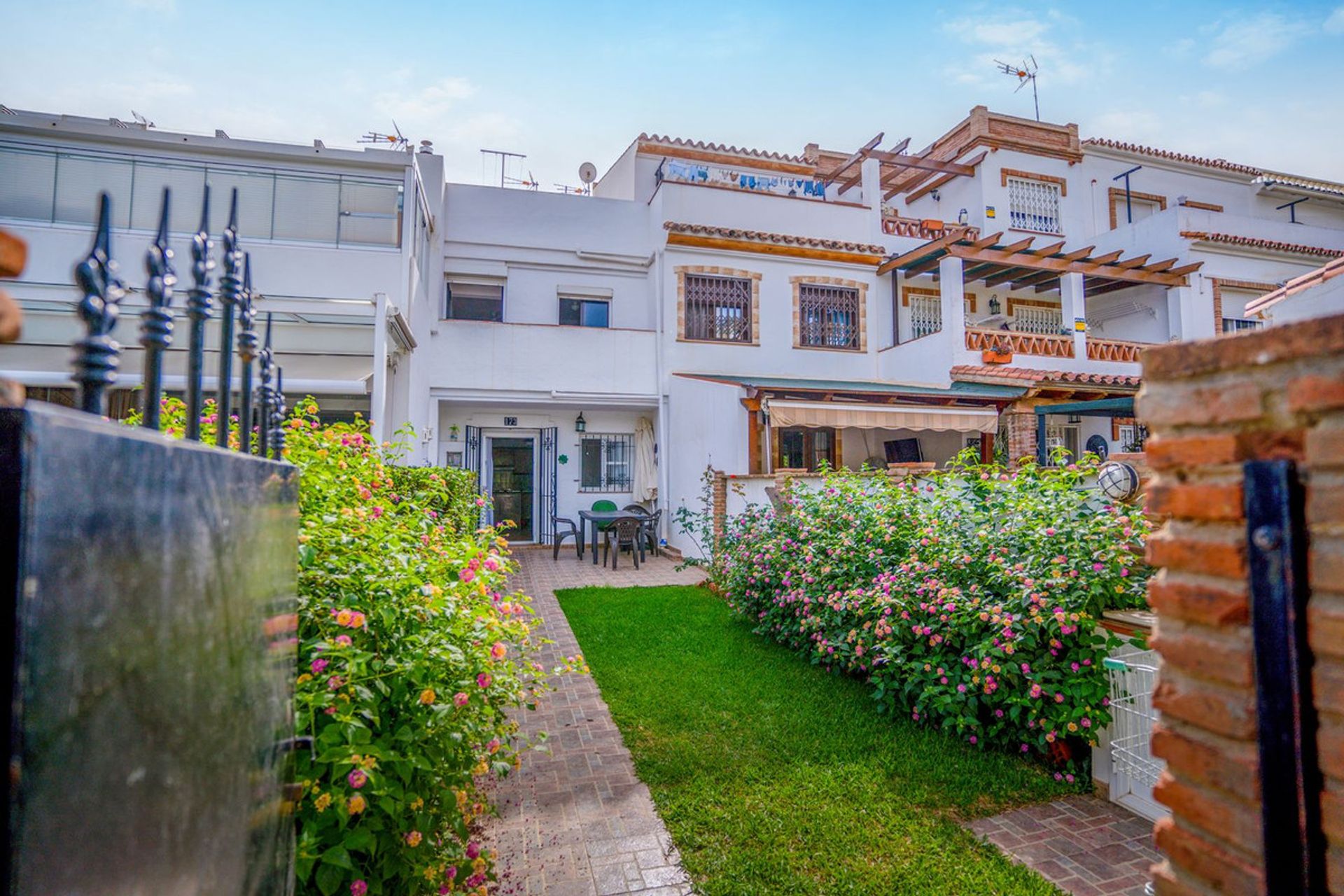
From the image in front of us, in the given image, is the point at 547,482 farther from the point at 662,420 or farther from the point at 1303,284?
the point at 1303,284

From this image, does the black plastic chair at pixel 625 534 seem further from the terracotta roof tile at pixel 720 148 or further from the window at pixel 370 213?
the terracotta roof tile at pixel 720 148

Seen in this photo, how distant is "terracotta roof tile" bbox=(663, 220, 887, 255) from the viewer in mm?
15078

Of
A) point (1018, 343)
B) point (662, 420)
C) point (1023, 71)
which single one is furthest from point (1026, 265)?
point (1023, 71)

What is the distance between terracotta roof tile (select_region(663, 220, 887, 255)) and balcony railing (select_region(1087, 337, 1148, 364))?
561cm

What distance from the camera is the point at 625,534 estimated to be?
12828 millimetres

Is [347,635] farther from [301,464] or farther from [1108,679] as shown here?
[1108,679]

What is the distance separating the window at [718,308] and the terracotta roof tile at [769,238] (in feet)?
3.32

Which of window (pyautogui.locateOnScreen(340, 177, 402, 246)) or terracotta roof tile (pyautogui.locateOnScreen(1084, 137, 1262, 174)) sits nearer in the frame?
window (pyautogui.locateOnScreen(340, 177, 402, 246))

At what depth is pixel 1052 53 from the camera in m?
19.7

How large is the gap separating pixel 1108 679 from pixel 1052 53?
2308 cm

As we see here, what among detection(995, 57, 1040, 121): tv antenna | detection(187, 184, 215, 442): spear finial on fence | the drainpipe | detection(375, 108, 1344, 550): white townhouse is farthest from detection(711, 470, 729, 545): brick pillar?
detection(995, 57, 1040, 121): tv antenna

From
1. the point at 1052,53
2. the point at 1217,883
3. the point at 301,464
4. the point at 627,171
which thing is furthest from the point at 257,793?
the point at 1052,53

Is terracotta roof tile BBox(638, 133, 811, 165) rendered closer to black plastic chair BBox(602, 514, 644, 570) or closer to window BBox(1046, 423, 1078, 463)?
window BBox(1046, 423, 1078, 463)

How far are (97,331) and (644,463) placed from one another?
14.6m
